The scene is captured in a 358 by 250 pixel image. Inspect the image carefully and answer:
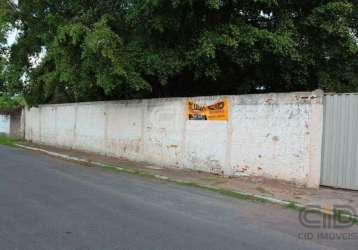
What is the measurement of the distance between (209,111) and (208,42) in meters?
2.10

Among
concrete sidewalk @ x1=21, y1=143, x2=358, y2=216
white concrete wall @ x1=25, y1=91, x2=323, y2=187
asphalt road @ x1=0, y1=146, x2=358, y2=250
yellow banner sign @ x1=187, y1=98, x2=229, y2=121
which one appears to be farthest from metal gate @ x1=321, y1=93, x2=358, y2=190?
yellow banner sign @ x1=187, y1=98, x2=229, y2=121

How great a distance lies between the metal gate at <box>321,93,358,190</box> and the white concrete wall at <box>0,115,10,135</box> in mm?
26220

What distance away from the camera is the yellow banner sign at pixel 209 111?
12734mm

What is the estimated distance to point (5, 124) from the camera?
3175cm

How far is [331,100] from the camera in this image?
10477mm

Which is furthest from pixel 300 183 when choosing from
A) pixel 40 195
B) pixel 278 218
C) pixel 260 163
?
pixel 40 195

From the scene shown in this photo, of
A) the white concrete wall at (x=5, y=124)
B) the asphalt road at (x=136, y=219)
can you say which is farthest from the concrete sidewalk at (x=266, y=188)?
the white concrete wall at (x=5, y=124)

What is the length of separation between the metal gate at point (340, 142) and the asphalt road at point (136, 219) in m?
2.42

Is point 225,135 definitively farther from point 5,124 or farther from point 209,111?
point 5,124

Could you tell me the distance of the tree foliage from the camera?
13203 mm

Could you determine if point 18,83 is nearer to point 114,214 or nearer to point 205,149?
point 205,149

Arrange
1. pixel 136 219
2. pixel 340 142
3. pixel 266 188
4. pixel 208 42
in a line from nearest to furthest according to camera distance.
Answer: pixel 136 219 → pixel 340 142 → pixel 266 188 → pixel 208 42

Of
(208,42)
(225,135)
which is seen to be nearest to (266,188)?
(225,135)

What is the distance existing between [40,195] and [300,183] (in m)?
6.21
